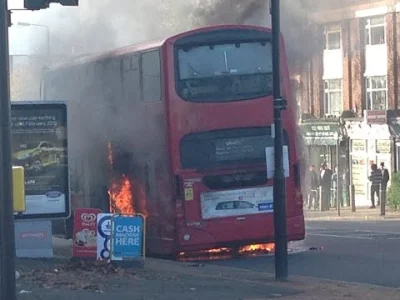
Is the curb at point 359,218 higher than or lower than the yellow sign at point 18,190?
lower

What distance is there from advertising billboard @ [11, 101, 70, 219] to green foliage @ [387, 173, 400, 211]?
23.8m

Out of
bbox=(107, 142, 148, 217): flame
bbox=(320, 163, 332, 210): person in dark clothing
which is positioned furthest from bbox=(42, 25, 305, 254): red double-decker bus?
bbox=(320, 163, 332, 210): person in dark clothing

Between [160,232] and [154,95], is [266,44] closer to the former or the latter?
[154,95]

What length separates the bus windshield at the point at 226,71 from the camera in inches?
770

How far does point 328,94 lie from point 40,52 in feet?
57.7

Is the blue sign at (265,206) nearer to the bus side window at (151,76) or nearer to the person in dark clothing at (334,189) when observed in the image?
the bus side window at (151,76)

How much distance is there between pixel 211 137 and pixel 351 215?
2072cm

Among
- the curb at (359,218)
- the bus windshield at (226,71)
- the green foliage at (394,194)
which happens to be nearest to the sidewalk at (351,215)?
the curb at (359,218)

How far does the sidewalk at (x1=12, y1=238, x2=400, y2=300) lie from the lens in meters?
13.6

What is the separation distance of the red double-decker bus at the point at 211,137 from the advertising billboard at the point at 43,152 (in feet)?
6.87

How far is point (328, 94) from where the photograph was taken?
5106 centimetres

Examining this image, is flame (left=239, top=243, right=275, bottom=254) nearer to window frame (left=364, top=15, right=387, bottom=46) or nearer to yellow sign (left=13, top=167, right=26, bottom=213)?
yellow sign (left=13, top=167, right=26, bottom=213)

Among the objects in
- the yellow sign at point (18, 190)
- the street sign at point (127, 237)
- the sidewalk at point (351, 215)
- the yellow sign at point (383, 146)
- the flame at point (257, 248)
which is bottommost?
the sidewalk at point (351, 215)

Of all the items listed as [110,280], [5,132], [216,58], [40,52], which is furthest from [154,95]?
[40,52]
